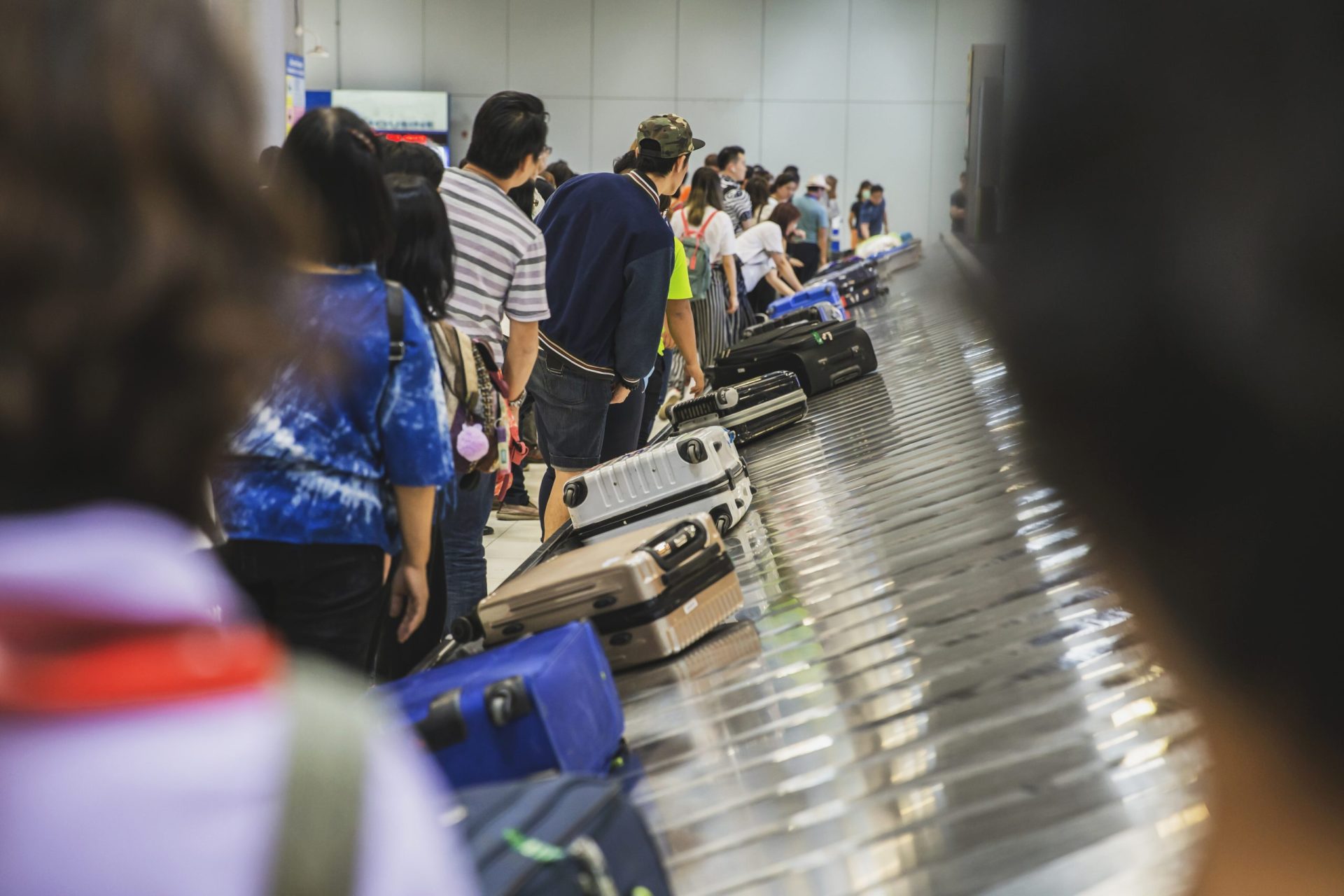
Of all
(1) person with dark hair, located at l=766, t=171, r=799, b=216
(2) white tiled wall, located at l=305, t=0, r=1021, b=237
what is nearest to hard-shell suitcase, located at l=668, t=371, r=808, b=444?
(1) person with dark hair, located at l=766, t=171, r=799, b=216

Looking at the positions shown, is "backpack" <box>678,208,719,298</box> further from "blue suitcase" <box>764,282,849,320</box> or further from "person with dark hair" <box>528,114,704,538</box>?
"person with dark hair" <box>528,114,704,538</box>

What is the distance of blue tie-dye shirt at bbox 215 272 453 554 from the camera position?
1834mm

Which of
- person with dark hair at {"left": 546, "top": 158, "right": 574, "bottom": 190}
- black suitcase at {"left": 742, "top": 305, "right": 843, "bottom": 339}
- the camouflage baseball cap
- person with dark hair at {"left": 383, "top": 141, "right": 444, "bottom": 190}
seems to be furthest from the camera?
black suitcase at {"left": 742, "top": 305, "right": 843, "bottom": 339}

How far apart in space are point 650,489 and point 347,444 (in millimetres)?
1558

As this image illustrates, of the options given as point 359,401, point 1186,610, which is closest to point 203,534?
point 1186,610

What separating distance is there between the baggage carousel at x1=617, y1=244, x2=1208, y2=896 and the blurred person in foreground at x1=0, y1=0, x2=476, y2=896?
2.84 ft

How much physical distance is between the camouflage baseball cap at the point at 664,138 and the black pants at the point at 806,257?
6.74 metres

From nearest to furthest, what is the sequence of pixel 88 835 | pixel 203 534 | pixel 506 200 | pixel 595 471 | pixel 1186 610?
pixel 88 835, pixel 203 534, pixel 1186 610, pixel 506 200, pixel 595 471

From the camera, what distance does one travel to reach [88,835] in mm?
475

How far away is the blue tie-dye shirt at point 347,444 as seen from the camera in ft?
6.02

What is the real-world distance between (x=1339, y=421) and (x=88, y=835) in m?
0.67

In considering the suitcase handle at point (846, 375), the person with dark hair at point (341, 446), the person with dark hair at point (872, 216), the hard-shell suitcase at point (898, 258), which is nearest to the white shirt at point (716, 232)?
the suitcase handle at point (846, 375)

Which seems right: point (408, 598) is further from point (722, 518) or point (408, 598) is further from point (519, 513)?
point (519, 513)

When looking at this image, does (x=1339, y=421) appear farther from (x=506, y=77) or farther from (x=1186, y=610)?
(x=506, y=77)
